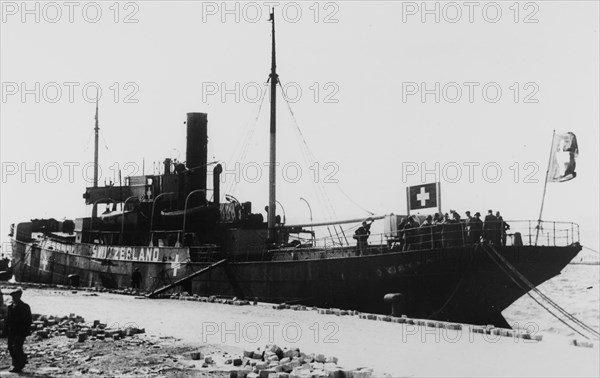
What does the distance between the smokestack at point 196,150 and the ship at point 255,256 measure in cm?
4

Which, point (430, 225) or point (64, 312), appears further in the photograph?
point (430, 225)

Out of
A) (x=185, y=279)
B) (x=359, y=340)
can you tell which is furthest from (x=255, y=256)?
(x=359, y=340)

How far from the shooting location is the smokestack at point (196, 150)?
26766mm

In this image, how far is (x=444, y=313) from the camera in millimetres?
17453

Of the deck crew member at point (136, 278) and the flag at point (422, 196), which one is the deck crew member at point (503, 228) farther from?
the deck crew member at point (136, 278)

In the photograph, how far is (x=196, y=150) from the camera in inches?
1056

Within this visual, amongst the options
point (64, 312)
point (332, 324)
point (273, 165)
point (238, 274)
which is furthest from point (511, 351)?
point (273, 165)

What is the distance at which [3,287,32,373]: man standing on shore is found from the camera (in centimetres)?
891

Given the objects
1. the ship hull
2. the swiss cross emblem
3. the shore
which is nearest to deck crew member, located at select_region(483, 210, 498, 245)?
the ship hull

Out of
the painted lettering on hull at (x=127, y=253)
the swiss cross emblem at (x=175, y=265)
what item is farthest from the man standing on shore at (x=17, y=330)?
A: the painted lettering on hull at (x=127, y=253)

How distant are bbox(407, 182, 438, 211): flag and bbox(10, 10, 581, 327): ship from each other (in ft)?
2.50

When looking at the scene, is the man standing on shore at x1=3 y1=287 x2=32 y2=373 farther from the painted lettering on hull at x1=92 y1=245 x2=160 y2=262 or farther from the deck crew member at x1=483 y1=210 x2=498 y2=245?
the painted lettering on hull at x1=92 y1=245 x2=160 y2=262

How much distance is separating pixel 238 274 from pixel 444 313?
710 cm

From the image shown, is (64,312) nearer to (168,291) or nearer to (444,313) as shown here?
(168,291)
